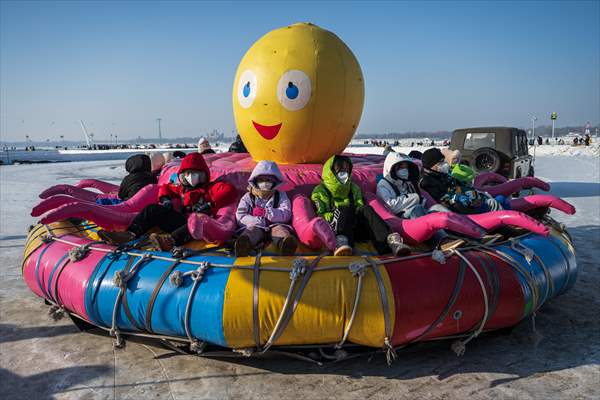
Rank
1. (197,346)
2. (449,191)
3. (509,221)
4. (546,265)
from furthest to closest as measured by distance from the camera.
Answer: (449,191) → (509,221) → (546,265) → (197,346)

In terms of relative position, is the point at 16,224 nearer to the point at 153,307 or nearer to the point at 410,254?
the point at 153,307

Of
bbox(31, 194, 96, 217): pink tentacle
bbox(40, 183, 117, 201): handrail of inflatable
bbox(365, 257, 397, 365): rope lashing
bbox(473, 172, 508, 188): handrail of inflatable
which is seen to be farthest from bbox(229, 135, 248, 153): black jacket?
bbox(365, 257, 397, 365): rope lashing

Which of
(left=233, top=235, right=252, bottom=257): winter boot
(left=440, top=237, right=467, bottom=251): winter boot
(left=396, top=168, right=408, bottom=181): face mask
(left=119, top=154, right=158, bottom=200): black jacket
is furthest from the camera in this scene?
(left=119, top=154, right=158, bottom=200): black jacket

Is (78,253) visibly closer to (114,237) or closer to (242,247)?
(114,237)

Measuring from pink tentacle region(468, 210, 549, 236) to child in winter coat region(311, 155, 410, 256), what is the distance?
41.6 inches

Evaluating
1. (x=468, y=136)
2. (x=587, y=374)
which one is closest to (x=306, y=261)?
(x=587, y=374)

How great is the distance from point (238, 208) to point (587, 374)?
3106 millimetres

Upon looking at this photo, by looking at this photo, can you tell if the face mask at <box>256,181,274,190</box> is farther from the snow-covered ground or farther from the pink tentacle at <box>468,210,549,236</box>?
the pink tentacle at <box>468,210,549,236</box>

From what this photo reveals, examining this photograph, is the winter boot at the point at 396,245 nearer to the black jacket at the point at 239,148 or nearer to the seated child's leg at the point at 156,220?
the seated child's leg at the point at 156,220

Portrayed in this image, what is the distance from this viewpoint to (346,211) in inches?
157

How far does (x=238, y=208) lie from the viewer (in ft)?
13.6

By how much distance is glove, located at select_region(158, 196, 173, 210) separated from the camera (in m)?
4.21

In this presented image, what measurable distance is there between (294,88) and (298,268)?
7.84 feet

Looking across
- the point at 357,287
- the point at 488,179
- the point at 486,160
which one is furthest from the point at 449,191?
the point at 486,160
